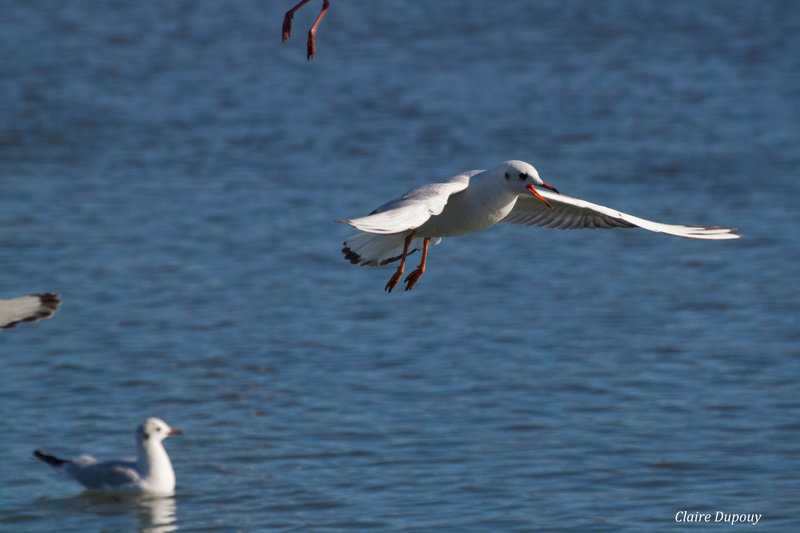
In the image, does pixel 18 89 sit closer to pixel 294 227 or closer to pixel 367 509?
pixel 294 227

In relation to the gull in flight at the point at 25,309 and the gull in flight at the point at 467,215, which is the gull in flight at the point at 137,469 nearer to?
the gull in flight at the point at 25,309

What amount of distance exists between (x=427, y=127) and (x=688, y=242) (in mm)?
6200

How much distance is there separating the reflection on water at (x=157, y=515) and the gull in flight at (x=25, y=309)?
262 centimetres

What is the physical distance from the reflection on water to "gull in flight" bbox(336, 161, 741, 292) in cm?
Answer: 314

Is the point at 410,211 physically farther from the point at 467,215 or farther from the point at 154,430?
the point at 154,430

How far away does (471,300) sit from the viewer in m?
14.1

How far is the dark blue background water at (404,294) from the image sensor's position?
10.2 m

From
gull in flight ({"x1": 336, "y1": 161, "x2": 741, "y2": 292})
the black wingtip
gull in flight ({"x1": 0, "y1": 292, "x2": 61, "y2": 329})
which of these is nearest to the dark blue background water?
the black wingtip

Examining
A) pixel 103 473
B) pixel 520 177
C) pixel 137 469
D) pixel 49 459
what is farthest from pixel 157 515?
pixel 520 177

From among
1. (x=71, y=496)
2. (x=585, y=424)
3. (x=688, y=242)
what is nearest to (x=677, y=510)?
(x=585, y=424)

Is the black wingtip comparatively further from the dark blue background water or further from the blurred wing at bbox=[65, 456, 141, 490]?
the dark blue background water

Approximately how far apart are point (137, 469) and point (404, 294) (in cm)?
495

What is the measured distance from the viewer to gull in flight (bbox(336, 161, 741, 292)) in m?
6.28

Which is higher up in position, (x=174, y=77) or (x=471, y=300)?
(x=174, y=77)
